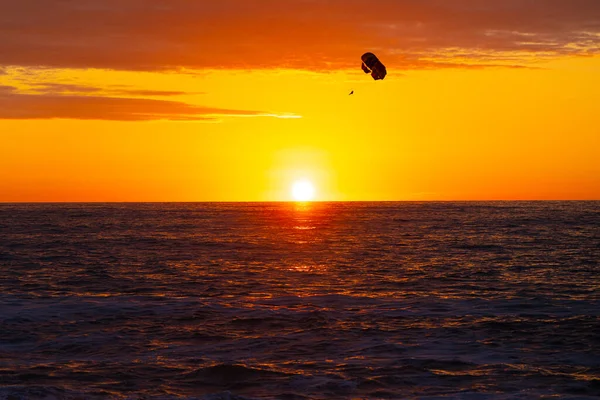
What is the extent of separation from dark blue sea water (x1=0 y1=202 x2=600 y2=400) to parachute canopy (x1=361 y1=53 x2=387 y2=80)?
10.4m

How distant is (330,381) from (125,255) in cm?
3509

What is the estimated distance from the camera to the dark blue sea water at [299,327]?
17.8 m

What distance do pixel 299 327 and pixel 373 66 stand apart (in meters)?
17.1

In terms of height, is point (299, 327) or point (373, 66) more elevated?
point (373, 66)

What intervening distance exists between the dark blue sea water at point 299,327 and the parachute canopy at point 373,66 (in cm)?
1038

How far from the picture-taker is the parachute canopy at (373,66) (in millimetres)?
35625

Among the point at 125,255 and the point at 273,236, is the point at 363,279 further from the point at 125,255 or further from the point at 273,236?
the point at 273,236

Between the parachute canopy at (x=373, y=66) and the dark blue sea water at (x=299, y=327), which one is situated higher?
the parachute canopy at (x=373, y=66)

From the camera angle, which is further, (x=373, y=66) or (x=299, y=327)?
(x=373, y=66)

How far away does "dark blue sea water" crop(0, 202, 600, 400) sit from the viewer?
58.5 ft

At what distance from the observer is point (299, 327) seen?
79.5 feet

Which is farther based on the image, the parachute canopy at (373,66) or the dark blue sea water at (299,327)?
the parachute canopy at (373,66)

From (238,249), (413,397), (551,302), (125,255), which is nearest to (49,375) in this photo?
(413,397)

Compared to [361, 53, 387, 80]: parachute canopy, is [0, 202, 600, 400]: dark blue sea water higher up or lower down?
lower down
